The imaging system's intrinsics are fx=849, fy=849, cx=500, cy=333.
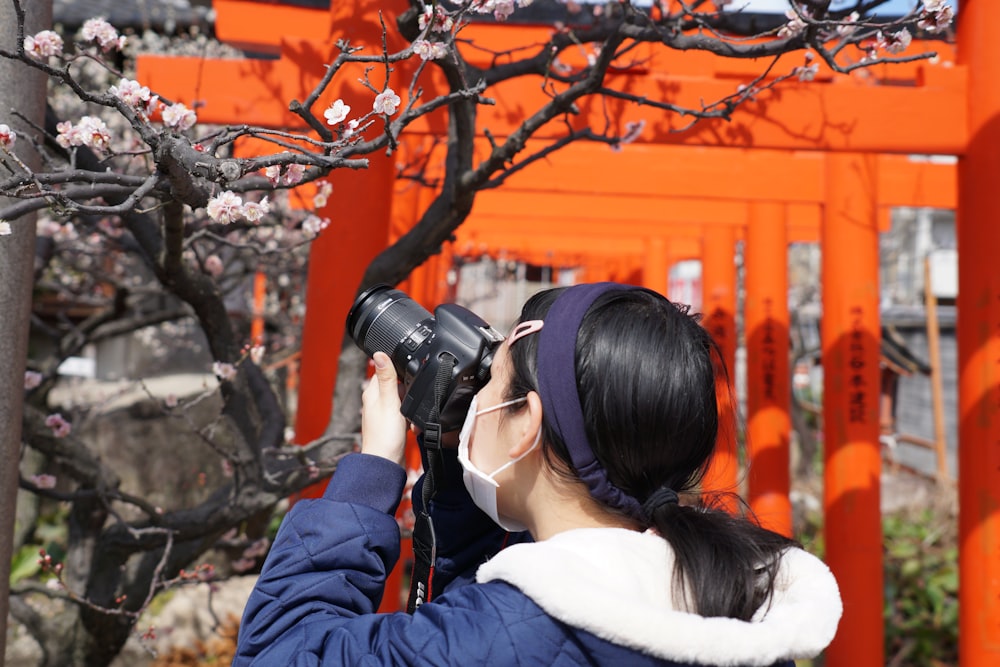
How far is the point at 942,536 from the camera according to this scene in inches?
306

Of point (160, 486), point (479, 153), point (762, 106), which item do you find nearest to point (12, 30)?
point (762, 106)

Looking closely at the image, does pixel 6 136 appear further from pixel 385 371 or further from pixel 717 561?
pixel 717 561

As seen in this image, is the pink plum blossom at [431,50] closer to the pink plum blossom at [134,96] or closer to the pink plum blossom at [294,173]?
the pink plum blossom at [294,173]

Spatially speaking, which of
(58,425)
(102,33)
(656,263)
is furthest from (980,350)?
(656,263)

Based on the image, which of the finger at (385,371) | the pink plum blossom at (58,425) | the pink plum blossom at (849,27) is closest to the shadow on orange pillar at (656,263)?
the pink plum blossom at (849,27)

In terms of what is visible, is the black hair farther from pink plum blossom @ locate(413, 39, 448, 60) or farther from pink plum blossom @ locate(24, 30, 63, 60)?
pink plum blossom @ locate(24, 30, 63, 60)

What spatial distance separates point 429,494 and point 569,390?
394mm

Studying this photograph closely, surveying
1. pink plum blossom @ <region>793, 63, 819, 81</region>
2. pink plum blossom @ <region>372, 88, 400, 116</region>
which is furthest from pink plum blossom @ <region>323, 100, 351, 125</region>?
pink plum blossom @ <region>793, 63, 819, 81</region>

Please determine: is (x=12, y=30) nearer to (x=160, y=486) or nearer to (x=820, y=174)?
(x=820, y=174)

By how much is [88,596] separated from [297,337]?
11.0 ft

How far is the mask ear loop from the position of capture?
3.80 ft

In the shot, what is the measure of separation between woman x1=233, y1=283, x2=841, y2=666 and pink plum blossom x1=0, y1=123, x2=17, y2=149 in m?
0.84

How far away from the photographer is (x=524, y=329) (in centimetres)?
117

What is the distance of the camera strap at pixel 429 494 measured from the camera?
1.25 metres
